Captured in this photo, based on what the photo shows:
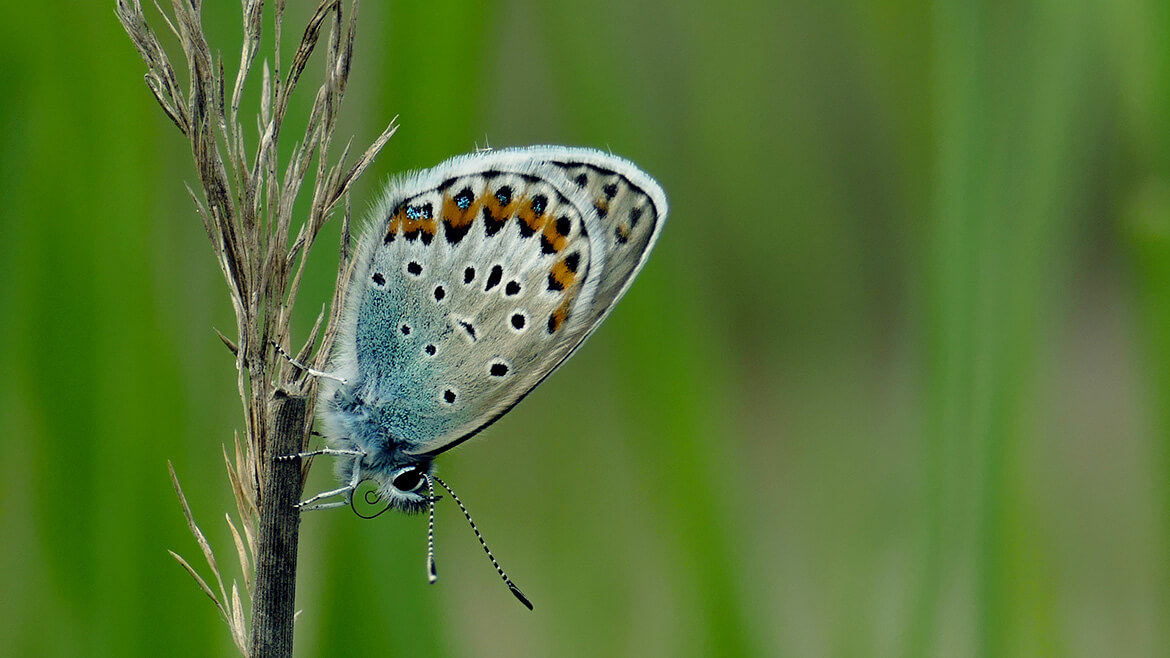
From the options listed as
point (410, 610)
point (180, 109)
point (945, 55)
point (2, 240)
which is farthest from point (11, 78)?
point (945, 55)

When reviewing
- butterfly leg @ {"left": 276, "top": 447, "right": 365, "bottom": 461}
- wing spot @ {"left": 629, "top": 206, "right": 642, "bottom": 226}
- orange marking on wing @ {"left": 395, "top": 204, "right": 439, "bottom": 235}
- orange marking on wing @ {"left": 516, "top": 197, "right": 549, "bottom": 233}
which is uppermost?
orange marking on wing @ {"left": 395, "top": 204, "right": 439, "bottom": 235}

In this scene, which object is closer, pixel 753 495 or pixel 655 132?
pixel 655 132

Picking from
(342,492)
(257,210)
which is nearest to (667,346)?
(342,492)

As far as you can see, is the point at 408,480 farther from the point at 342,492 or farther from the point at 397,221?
the point at 397,221

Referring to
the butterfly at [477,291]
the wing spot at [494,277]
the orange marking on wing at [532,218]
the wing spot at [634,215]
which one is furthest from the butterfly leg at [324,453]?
the wing spot at [634,215]

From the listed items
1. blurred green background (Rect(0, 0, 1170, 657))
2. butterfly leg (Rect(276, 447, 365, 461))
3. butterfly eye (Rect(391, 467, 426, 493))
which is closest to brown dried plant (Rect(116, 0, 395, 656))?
Result: butterfly leg (Rect(276, 447, 365, 461))

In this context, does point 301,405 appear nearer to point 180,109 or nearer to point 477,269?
point 180,109

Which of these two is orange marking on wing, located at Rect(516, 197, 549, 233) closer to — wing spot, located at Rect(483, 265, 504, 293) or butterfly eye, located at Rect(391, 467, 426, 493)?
wing spot, located at Rect(483, 265, 504, 293)
